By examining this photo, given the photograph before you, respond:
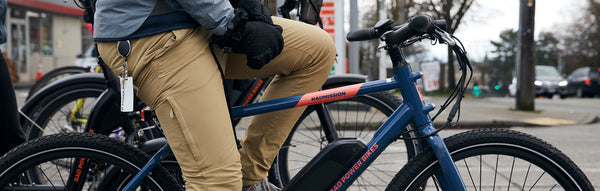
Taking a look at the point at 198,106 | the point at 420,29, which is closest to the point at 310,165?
the point at 198,106

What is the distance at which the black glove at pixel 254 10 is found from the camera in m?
1.76

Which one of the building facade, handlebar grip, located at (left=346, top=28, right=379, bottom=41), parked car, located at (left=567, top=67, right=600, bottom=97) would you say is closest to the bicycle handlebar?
handlebar grip, located at (left=346, top=28, right=379, bottom=41)

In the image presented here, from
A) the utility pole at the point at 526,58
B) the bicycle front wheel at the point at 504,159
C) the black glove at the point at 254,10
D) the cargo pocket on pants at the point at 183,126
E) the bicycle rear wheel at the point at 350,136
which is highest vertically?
the black glove at the point at 254,10

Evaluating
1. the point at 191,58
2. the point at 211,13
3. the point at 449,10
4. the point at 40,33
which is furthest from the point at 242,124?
the point at 40,33

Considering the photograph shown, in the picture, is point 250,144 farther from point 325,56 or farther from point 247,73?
point 325,56

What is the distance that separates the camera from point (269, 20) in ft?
5.87

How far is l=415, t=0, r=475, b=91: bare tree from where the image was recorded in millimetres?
22047

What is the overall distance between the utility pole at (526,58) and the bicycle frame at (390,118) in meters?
9.21

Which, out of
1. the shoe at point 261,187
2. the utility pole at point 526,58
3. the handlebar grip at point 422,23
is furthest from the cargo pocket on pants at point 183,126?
the utility pole at point 526,58

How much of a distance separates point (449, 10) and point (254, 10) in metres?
22.6

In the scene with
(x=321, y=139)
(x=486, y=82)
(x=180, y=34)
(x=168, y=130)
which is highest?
(x=180, y=34)

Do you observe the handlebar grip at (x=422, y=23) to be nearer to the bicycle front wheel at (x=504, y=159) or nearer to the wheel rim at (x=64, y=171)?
the bicycle front wheel at (x=504, y=159)

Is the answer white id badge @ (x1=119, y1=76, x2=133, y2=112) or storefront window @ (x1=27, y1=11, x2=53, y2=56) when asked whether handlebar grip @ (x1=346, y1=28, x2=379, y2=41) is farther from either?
storefront window @ (x1=27, y1=11, x2=53, y2=56)

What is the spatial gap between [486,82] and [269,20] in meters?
18.2
